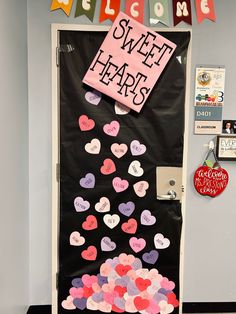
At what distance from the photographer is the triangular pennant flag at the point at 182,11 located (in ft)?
6.61

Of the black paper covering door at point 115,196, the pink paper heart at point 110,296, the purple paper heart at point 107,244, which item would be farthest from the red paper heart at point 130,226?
the pink paper heart at point 110,296

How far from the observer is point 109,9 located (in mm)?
2002

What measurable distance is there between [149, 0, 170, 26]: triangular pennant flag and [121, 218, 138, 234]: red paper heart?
4.31ft

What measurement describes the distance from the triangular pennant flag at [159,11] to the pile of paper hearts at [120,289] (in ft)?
5.15

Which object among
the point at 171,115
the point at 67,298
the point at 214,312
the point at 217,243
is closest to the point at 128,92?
the point at 171,115

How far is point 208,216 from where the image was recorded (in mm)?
2223

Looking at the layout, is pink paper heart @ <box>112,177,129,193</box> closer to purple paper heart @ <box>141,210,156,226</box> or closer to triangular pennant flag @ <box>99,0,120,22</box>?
purple paper heart @ <box>141,210,156,226</box>

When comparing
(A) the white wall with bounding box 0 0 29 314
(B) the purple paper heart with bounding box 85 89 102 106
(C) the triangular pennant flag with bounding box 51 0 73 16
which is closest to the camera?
(A) the white wall with bounding box 0 0 29 314

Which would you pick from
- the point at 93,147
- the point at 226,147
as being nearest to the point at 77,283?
the point at 93,147

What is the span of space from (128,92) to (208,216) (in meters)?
1.03

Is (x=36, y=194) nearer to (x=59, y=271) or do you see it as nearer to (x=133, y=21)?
(x=59, y=271)

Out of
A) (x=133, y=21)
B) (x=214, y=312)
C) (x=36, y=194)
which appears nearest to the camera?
(x=133, y=21)

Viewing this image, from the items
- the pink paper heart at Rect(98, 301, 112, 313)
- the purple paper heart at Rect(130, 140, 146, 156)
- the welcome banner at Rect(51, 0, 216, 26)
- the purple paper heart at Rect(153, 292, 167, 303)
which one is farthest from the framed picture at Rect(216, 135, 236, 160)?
the pink paper heart at Rect(98, 301, 112, 313)

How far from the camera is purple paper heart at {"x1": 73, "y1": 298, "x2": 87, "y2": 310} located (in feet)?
7.09
